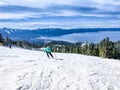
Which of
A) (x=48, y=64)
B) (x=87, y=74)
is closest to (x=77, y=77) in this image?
(x=87, y=74)

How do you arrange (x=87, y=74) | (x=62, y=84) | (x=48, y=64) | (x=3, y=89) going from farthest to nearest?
1. (x=48, y=64)
2. (x=87, y=74)
3. (x=62, y=84)
4. (x=3, y=89)

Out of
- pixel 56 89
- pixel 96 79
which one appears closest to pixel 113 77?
pixel 96 79

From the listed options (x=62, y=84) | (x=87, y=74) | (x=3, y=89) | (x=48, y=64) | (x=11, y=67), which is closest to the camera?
(x=3, y=89)

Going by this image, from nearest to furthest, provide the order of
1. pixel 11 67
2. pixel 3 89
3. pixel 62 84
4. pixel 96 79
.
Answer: pixel 3 89
pixel 62 84
pixel 96 79
pixel 11 67

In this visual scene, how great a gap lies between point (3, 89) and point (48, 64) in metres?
11.2

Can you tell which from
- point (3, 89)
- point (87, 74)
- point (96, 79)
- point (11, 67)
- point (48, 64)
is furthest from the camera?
point (48, 64)

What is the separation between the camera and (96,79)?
29.0 metres

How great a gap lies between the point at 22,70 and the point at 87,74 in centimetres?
643

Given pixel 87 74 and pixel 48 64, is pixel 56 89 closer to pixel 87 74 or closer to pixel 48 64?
pixel 87 74

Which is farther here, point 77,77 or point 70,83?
point 77,77

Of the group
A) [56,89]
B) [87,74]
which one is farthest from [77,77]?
[56,89]

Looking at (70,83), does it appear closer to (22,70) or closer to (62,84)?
(62,84)

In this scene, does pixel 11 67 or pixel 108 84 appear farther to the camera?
pixel 11 67

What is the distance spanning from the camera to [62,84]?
2727 cm
